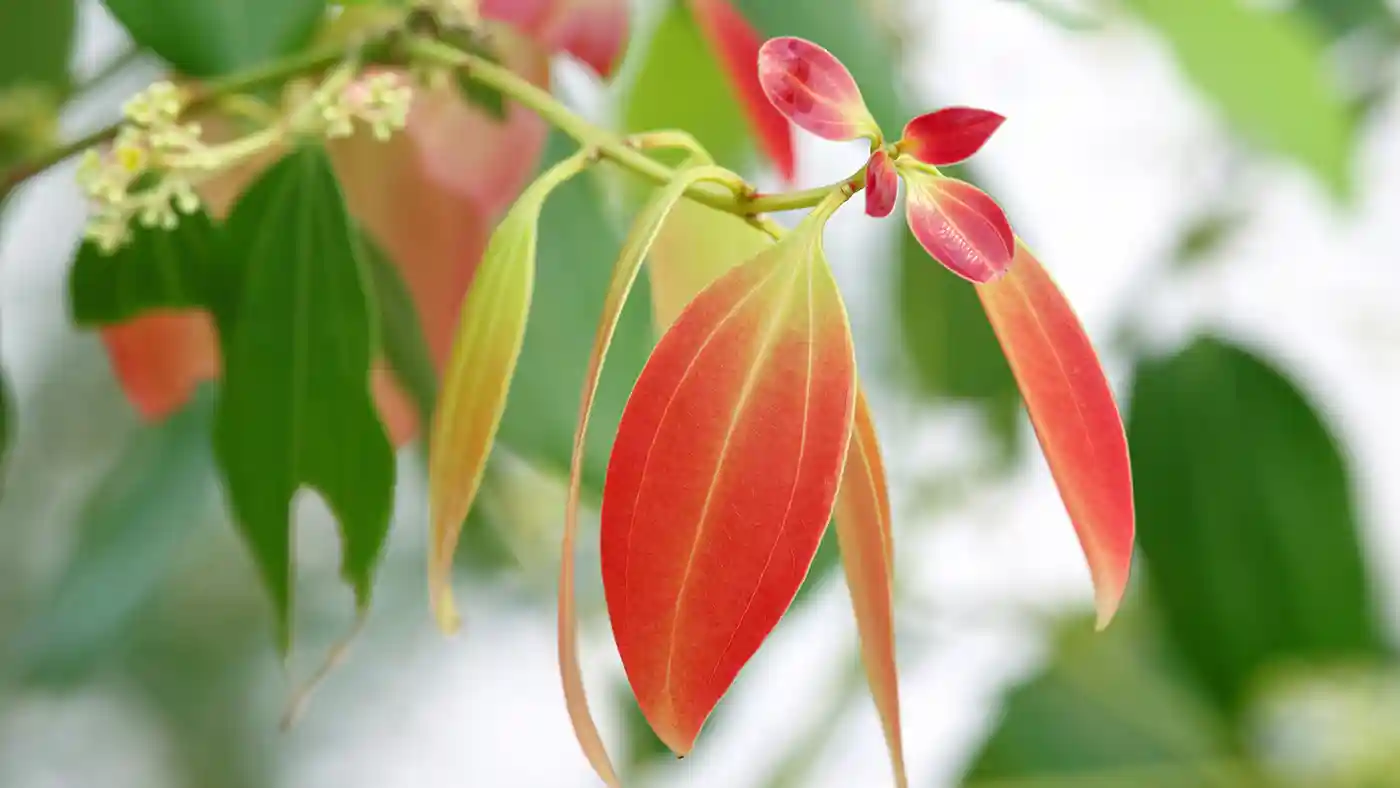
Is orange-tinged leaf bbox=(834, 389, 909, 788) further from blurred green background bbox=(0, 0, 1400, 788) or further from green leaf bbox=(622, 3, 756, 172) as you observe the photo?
green leaf bbox=(622, 3, 756, 172)

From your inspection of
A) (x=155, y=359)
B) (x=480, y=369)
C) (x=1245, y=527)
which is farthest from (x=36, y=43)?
(x=1245, y=527)

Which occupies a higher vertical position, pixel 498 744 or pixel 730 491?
pixel 730 491

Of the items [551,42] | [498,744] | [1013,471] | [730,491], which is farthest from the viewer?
[498,744]

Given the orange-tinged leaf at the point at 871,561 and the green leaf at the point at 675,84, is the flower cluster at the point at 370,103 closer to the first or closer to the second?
the orange-tinged leaf at the point at 871,561

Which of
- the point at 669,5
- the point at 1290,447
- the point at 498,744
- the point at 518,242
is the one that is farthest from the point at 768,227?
the point at 498,744

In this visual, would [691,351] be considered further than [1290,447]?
No

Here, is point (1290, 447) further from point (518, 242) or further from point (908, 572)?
point (518, 242)

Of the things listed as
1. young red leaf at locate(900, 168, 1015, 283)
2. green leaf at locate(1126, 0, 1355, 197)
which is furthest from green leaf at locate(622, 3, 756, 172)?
young red leaf at locate(900, 168, 1015, 283)

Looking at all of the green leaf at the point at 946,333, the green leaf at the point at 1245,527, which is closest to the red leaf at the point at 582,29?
the green leaf at the point at 946,333
